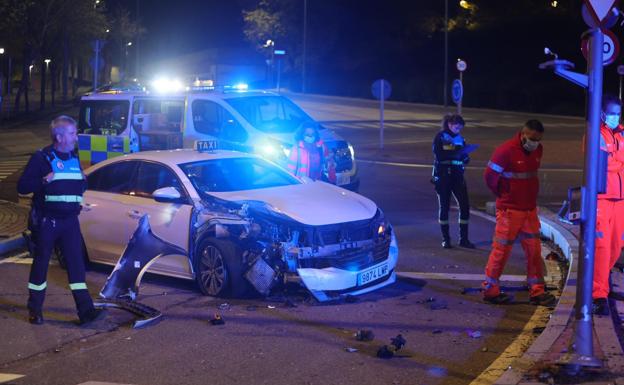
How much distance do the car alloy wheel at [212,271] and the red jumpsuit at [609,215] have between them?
10.8 ft

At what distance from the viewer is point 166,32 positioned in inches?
3878

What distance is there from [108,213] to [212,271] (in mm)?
1684

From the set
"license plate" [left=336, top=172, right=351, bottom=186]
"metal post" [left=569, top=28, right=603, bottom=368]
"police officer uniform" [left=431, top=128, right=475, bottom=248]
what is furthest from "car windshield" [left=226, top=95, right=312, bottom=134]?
"metal post" [left=569, top=28, right=603, bottom=368]

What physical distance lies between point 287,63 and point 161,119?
5221 cm

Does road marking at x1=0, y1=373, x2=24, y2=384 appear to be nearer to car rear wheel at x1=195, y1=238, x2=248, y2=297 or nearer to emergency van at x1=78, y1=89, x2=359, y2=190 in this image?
car rear wheel at x1=195, y1=238, x2=248, y2=297

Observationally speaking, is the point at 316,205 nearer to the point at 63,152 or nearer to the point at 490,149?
the point at 63,152

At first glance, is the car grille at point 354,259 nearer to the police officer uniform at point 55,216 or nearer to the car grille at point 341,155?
the police officer uniform at point 55,216

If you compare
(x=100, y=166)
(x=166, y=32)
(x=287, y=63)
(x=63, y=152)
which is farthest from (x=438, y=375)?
(x=166, y=32)

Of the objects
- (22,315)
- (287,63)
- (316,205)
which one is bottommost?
(22,315)

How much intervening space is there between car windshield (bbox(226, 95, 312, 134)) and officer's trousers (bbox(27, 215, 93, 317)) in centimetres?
654

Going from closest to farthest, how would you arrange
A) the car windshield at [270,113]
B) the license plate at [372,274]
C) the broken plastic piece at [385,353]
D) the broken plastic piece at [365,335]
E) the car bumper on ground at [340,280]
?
the broken plastic piece at [385,353] < the broken plastic piece at [365,335] < the car bumper on ground at [340,280] < the license plate at [372,274] < the car windshield at [270,113]

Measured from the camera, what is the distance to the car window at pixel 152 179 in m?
9.12

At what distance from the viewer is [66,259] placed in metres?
7.59

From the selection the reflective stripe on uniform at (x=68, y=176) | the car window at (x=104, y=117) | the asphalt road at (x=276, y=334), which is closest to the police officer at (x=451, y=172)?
the asphalt road at (x=276, y=334)
